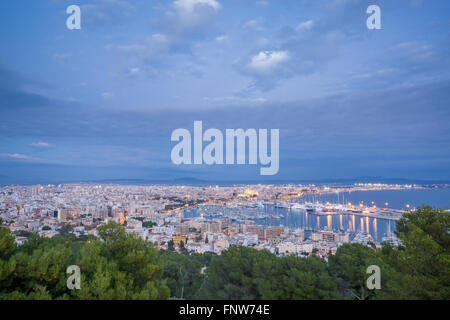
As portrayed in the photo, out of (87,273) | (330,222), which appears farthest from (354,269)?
(330,222)

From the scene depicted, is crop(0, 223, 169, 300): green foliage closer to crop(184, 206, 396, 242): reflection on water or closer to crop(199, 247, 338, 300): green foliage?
crop(199, 247, 338, 300): green foliage

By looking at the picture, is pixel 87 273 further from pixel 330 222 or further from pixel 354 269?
pixel 330 222

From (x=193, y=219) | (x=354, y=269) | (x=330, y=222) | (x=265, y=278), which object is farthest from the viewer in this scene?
(x=330, y=222)

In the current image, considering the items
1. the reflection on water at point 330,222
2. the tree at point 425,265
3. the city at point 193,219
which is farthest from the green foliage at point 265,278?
the reflection on water at point 330,222

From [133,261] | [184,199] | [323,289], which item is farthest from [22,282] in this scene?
[184,199]

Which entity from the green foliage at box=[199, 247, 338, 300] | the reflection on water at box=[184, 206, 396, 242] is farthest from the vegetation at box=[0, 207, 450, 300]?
the reflection on water at box=[184, 206, 396, 242]

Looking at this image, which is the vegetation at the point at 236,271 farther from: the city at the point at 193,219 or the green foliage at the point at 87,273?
the city at the point at 193,219
